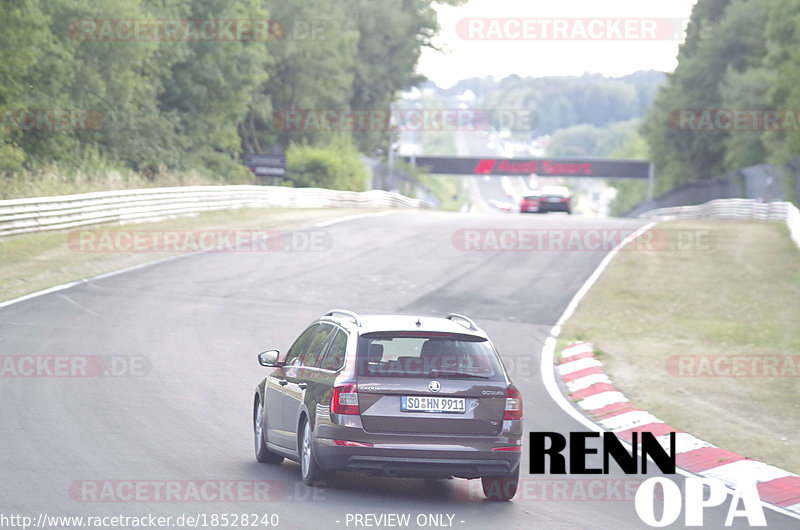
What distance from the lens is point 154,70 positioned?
50562mm

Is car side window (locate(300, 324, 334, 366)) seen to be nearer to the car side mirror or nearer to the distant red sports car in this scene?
the car side mirror

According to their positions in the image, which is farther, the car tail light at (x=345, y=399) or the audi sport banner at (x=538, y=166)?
the audi sport banner at (x=538, y=166)

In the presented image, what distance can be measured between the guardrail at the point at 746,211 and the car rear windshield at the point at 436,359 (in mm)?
23448

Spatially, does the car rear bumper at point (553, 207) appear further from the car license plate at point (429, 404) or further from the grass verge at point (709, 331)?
the car license plate at point (429, 404)

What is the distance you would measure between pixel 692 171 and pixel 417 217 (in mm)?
45769

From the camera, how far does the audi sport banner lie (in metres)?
99.6

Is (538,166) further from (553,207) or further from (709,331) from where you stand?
(709,331)

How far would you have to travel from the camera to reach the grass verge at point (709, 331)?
12781 millimetres

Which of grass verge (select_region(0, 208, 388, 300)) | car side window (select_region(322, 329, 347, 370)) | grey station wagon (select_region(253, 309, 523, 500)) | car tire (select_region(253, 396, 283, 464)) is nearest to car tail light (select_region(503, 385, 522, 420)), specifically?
grey station wagon (select_region(253, 309, 523, 500))

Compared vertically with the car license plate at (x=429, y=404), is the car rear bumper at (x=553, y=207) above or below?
below

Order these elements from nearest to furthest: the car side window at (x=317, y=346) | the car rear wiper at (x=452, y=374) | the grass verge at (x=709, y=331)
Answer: the car rear wiper at (x=452, y=374) < the car side window at (x=317, y=346) < the grass verge at (x=709, y=331)

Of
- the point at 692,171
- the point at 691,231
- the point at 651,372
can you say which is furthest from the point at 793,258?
the point at 692,171

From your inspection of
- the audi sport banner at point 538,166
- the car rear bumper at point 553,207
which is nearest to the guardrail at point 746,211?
the car rear bumper at point 553,207

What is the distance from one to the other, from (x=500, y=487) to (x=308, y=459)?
1453 mm
